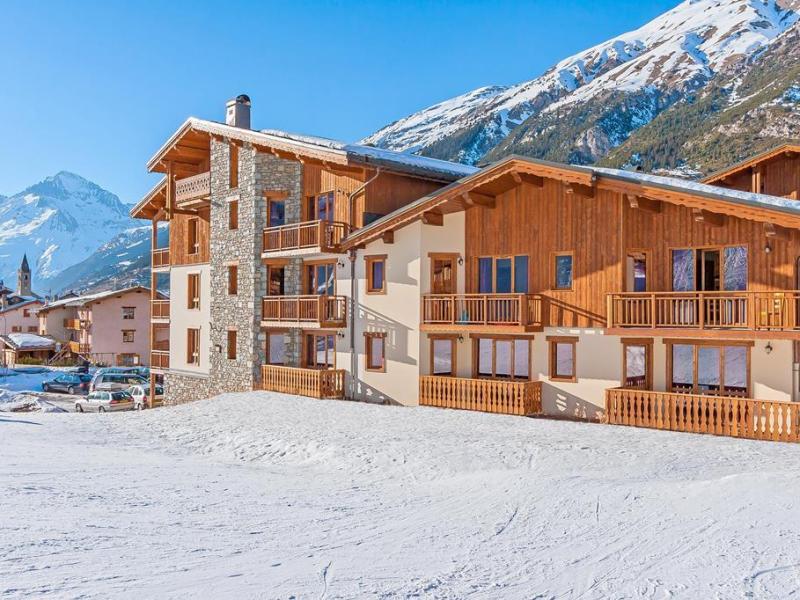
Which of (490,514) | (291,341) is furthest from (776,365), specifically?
(291,341)

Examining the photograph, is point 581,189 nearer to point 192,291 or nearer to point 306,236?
point 306,236

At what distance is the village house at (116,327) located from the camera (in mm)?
65875

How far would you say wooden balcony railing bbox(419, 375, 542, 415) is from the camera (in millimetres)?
20172

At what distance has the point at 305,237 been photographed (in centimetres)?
2533

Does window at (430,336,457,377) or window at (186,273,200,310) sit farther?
window at (186,273,200,310)

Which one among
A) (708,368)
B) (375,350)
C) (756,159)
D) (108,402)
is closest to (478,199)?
(375,350)

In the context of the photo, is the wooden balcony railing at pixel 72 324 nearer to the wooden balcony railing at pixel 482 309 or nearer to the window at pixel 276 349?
the window at pixel 276 349

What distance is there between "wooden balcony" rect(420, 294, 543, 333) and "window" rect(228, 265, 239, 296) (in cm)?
952

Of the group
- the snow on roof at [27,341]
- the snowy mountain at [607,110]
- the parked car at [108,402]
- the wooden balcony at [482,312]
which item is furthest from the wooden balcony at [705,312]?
the snowy mountain at [607,110]

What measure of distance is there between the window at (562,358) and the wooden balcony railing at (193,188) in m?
16.4

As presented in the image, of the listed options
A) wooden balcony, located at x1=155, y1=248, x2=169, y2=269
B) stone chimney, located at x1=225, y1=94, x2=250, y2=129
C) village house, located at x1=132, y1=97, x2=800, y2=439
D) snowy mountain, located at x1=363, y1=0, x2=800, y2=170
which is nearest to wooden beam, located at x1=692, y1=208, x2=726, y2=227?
village house, located at x1=132, y1=97, x2=800, y2=439

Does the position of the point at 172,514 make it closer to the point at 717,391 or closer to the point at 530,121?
the point at 717,391

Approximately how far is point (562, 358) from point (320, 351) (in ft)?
32.2

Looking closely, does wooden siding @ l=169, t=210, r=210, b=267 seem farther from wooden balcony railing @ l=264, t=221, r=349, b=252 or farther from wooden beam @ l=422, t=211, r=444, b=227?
wooden beam @ l=422, t=211, r=444, b=227
